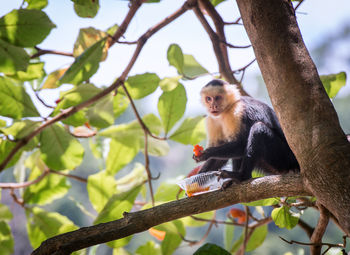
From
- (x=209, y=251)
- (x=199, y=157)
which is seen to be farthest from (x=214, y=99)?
(x=209, y=251)

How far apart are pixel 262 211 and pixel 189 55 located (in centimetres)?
72

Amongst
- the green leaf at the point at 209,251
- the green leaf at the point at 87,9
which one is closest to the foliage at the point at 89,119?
the green leaf at the point at 87,9

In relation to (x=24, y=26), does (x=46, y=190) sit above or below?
below

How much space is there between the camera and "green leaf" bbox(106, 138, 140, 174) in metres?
1.38

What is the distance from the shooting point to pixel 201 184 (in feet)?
3.05

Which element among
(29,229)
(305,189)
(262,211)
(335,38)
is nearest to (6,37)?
(29,229)

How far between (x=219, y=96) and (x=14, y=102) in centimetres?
73

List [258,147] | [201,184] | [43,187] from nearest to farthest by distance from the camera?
[201,184]
[258,147]
[43,187]

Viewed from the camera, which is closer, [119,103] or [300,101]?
[300,101]

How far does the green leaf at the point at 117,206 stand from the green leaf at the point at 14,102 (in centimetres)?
42

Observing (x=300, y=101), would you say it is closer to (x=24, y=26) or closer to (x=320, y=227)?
(x=320, y=227)

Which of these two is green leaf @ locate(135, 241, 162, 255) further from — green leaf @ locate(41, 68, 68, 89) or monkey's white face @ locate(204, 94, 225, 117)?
green leaf @ locate(41, 68, 68, 89)

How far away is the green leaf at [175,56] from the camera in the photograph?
1236 mm

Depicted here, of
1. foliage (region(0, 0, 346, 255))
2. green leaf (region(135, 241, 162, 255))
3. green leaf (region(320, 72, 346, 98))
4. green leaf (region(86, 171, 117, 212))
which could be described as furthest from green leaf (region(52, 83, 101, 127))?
green leaf (region(320, 72, 346, 98))
